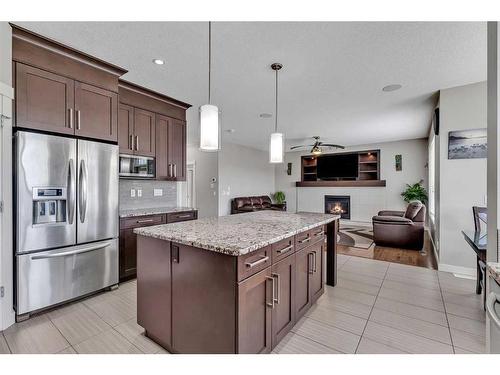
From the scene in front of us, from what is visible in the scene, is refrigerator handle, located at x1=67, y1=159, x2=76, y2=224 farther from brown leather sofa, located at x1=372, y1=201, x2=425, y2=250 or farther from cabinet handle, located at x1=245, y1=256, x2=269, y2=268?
brown leather sofa, located at x1=372, y1=201, x2=425, y2=250

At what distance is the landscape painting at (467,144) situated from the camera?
10.5 ft

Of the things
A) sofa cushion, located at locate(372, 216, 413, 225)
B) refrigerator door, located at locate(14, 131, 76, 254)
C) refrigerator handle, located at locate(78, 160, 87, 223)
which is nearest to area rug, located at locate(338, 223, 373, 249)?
sofa cushion, located at locate(372, 216, 413, 225)

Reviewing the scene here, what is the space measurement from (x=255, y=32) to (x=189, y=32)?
0.59 m

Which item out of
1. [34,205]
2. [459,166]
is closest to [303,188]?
[459,166]

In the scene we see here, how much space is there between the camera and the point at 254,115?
185 inches

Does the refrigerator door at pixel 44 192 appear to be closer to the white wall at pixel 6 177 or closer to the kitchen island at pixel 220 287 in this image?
the white wall at pixel 6 177

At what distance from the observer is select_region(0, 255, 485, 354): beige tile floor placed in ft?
5.94

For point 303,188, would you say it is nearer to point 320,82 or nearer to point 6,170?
point 320,82

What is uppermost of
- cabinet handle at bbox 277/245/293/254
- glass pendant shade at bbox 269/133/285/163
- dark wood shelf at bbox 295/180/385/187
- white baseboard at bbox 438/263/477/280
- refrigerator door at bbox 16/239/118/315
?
glass pendant shade at bbox 269/133/285/163

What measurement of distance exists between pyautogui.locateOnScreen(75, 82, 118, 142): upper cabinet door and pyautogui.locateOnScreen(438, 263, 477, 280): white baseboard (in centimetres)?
484

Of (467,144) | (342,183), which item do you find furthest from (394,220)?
(342,183)

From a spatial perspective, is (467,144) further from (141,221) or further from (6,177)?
(6,177)

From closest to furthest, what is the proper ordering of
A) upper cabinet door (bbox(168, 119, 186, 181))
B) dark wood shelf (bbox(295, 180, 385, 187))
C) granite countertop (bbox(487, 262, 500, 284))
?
1. granite countertop (bbox(487, 262, 500, 284))
2. upper cabinet door (bbox(168, 119, 186, 181))
3. dark wood shelf (bbox(295, 180, 385, 187))
